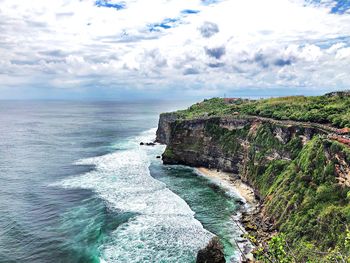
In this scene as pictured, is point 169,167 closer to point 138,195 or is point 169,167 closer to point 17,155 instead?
point 138,195

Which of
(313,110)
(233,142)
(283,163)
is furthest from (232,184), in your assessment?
(313,110)

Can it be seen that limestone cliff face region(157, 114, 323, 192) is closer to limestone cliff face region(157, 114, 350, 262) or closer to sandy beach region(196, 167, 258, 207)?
limestone cliff face region(157, 114, 350, 262)

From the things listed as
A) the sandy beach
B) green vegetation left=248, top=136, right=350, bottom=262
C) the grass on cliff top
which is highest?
the grass on cliff top

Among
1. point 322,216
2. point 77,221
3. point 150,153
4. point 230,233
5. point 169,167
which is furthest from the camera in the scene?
point 150,153

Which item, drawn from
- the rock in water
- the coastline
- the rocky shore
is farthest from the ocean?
the rock in water

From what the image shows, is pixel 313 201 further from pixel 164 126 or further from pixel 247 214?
pixel 164 126

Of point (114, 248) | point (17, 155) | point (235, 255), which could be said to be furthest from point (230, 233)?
point (17, 155)

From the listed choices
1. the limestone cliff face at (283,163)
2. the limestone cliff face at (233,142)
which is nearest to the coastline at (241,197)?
the limestone cliff face at (283,163)
